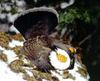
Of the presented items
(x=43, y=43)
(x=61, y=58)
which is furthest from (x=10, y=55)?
(x=61, y=58)

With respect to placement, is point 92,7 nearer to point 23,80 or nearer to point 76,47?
point 76,47

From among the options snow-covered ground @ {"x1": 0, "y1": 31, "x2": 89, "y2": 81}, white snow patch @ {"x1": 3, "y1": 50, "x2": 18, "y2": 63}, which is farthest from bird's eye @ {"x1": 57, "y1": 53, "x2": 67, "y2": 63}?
white snow patch @ {"x1": 3, "y1": 50, "x2": 18, "y2": 63}

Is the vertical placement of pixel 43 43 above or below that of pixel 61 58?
above

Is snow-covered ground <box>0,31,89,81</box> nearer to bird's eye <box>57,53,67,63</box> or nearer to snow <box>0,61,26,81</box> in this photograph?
snow <box>0,61,26,81</box>

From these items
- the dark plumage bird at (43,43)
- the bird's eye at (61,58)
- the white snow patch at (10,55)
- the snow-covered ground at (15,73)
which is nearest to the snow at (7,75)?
the snow-covered ground at (15,73)

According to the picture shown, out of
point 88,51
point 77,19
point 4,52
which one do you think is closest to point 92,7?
point 77,19

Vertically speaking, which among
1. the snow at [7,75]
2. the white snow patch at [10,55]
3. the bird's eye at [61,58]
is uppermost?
the bird's eye at [61,58]

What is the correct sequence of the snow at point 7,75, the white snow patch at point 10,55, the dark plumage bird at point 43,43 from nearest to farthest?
the snow at point 7,75
the white snow patch at point 10,55
the dark plumage bird at point 43,43

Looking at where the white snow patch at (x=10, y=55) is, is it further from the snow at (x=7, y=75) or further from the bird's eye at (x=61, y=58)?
the bird's eye at (x=61, y=58)

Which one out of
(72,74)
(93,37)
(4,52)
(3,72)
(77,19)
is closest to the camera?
(3,72)

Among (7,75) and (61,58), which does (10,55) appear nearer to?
(7,75)

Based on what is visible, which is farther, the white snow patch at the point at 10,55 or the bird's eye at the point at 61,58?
the bird's eye at the point at 61,58
